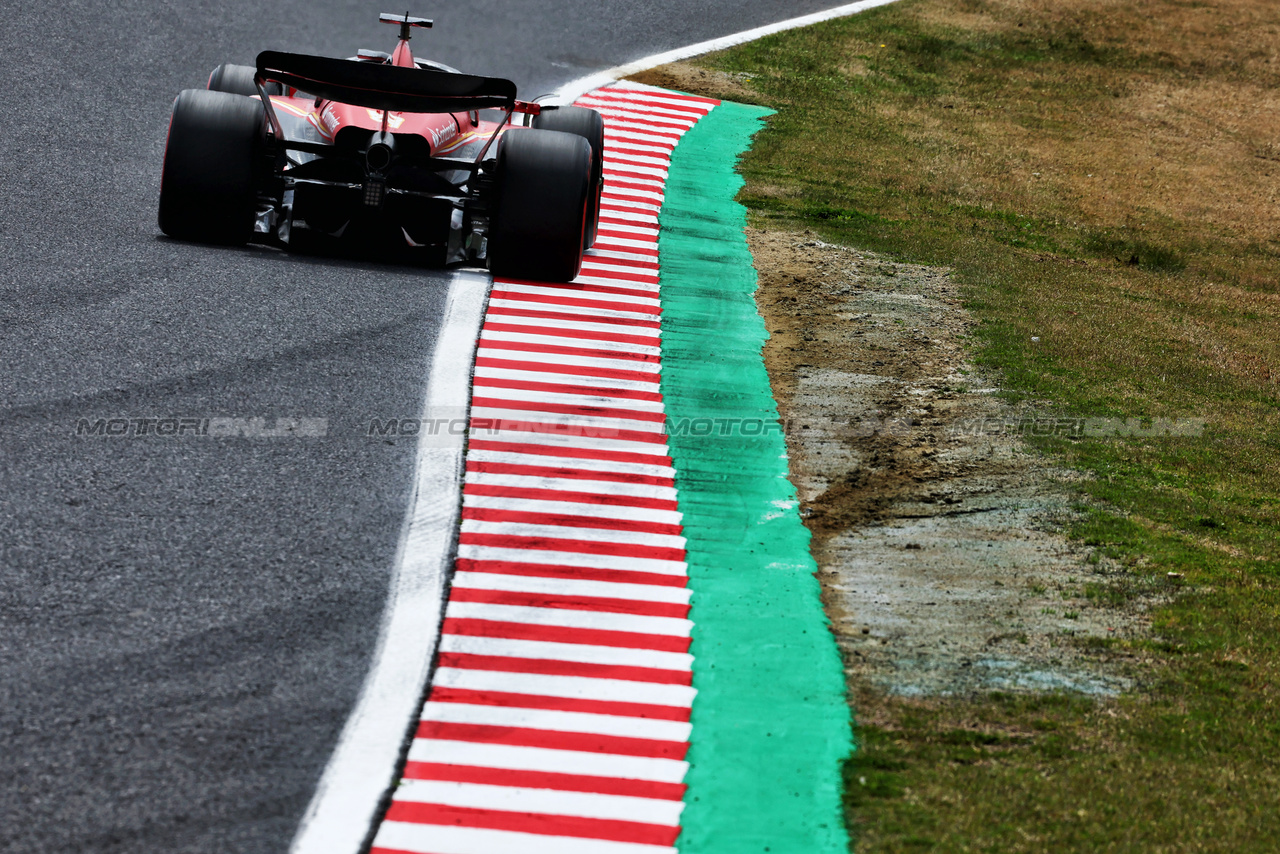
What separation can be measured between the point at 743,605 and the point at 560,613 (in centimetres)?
92

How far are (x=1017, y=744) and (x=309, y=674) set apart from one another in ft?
9.64

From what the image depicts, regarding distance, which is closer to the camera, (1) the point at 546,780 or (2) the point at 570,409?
(1) the point at 546,780

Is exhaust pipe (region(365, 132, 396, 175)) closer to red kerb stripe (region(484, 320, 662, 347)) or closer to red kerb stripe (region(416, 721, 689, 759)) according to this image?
red kerb stripe (region(484, 320, 662, 347))

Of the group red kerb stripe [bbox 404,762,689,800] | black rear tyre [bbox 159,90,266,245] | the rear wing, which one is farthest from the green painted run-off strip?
black rear tyre [bbox 159,90,266,245]

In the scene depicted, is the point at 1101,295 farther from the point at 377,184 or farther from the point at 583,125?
the point at 377,184

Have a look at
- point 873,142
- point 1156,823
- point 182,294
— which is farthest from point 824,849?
point 873,142

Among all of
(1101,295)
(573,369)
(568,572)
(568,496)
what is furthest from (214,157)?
(1101,295)

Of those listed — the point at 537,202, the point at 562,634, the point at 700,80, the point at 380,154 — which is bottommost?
the point at 562,634

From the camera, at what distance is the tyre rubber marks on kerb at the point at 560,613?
4.76 metres

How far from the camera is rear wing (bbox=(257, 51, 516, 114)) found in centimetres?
823

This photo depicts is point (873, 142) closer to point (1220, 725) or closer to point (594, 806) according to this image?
point (1220, 725)

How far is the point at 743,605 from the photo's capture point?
6246mm

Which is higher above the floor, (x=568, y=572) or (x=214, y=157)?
(x=214, y=157)

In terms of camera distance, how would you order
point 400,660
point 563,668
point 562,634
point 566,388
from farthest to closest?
1. point 566,388
2. point 562,634
3. point 563,668
4. point 400,660
